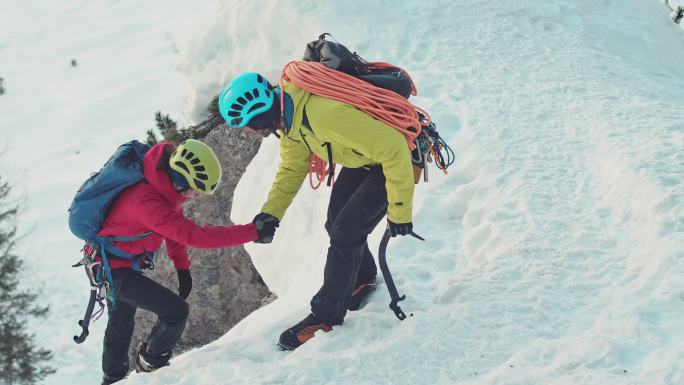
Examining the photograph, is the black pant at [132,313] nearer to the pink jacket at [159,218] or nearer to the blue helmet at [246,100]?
the pink jacket at [159,218]

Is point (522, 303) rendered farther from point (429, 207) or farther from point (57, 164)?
point (57, 164)

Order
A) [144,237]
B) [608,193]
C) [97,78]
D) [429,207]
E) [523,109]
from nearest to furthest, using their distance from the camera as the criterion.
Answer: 1. [144,237]
2. [608,193]
3. [429,207]
4. [523,109]
5. [97,78]

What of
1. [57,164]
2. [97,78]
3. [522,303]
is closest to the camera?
[522,303]

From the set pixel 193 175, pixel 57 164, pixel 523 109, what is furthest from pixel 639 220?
pixel 57 164

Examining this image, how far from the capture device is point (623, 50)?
28.3 feet

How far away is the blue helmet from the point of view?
13.5ft

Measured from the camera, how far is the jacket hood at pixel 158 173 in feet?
14.7

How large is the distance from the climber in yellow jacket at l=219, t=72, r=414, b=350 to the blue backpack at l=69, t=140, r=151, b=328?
0.77 meters

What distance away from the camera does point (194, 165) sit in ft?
14.5

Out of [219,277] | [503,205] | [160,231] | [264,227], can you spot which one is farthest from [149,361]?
[219,277]

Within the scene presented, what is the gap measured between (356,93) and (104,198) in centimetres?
182

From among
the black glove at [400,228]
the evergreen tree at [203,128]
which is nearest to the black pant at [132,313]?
the black glove at [400,228]

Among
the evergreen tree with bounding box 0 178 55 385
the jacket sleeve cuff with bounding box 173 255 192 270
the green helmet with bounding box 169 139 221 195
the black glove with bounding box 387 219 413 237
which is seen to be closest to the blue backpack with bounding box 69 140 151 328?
the green helmet with bounding box 169 139 221 195

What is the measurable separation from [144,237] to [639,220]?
3.57 m
